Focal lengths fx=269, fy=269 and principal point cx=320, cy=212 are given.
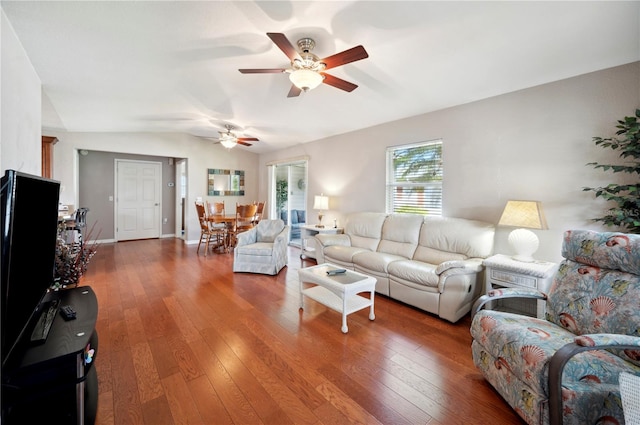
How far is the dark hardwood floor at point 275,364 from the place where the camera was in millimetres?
1602

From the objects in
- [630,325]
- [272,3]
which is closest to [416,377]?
[630,325]

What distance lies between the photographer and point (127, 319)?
2.70 metres

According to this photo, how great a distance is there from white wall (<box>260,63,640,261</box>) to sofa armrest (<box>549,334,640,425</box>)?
5.71ft

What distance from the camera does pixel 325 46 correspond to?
2.44 m

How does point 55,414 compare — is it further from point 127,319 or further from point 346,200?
point 346,200

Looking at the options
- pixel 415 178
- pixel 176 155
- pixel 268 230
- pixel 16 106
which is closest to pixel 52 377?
pixel 16 106

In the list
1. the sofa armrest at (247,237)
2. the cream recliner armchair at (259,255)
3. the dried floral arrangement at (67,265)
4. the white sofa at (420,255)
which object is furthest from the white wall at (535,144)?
the dried floral arrangement at (67,265)

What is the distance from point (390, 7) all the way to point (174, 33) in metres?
1.77

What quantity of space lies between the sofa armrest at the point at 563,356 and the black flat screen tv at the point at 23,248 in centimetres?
236

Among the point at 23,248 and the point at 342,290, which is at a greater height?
the point at 23,248

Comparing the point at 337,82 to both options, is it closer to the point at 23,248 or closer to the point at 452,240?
the point at 452,240

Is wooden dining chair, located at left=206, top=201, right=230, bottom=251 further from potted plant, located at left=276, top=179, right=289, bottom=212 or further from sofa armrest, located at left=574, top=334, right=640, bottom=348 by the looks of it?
sofa armrest, located at left=574, top=334, right=640, bottom=348

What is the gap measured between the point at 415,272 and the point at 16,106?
389cm

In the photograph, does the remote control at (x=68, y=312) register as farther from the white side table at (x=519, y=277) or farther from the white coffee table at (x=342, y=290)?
the white side table at (x=519, y=277)
